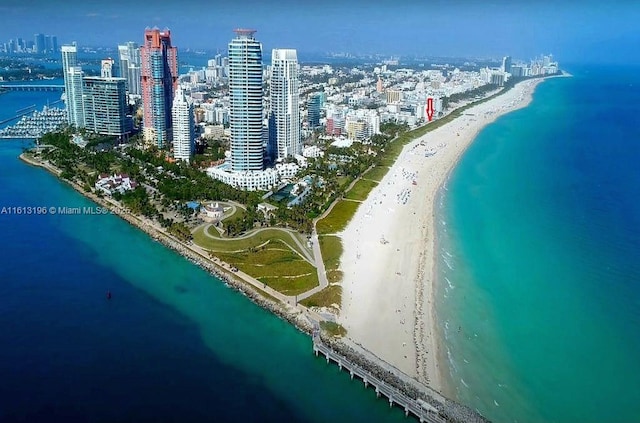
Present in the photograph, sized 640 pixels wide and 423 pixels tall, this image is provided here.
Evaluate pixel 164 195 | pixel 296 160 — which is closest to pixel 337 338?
pixel 164 195

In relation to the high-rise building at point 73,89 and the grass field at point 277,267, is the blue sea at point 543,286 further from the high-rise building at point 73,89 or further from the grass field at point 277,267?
the high-rise building at point 73,89

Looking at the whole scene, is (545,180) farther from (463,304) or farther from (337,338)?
(337,338)

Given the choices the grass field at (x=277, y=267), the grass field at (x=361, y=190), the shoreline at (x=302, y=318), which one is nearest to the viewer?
the shoreline at (x=302, y=318)

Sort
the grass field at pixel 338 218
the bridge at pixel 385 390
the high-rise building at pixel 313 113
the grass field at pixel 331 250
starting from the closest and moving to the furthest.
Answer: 1. the bridge at pixel 385 390
2. the grass field at pixel 331 250
3. the grass field at pixel 338 218
4. the high-rise building at pixel 313 113

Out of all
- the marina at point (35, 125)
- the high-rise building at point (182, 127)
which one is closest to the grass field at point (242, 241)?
the high-rise building at point (182, 127)

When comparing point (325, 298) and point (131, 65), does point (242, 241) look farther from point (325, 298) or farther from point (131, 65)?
point (131, 65)
